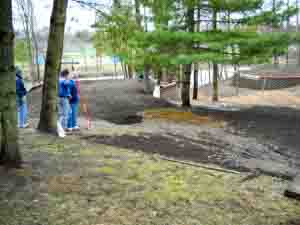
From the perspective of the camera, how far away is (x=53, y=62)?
20.6 ft

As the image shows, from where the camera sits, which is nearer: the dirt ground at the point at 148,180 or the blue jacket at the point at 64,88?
the dirt ground at the point at 148,180

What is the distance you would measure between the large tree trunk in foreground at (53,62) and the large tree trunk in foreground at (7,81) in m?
2.37

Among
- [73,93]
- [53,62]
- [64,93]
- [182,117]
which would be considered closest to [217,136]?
[182,117]

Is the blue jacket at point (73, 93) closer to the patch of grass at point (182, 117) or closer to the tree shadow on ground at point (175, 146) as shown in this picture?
the tree shadow on ground at point (175, 146)

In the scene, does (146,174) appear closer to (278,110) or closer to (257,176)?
(257,176)

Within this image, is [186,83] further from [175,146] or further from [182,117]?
[175,146]

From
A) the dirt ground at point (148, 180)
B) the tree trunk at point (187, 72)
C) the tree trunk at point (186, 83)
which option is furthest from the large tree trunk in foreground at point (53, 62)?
the tree trunk at point (186, 83)

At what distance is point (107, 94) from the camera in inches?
666

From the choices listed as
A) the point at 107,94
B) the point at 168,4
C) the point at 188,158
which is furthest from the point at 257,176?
the point at 107,94

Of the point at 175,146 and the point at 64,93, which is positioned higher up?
the point at 64,93

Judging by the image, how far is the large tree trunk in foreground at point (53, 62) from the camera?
610 centimetres

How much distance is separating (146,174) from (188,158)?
5.83 ft

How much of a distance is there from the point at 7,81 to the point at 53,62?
100 inches

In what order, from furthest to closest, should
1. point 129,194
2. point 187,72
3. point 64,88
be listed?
1. point 187,72
2. point 64,88
3. point 129,194
